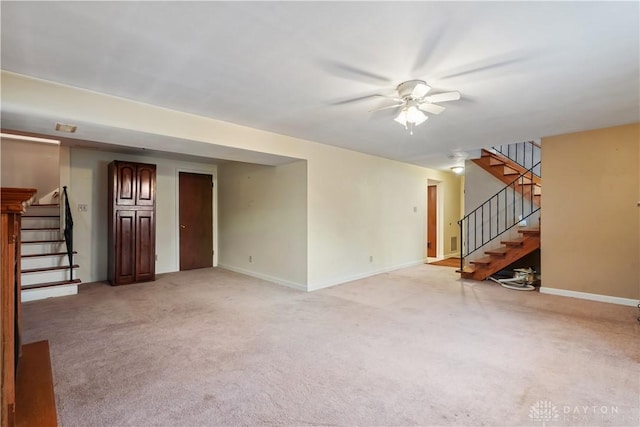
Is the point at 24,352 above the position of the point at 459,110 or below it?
below

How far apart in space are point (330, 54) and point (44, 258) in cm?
532

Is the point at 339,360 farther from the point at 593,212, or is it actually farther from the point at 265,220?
the point at 593,212

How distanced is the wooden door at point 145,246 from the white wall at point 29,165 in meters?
1.96

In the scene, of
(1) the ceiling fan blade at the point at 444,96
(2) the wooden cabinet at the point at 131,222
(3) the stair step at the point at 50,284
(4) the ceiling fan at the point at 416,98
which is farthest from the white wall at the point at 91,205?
(1) the ceiling fan blade at the point at 444,96

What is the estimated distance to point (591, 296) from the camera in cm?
427

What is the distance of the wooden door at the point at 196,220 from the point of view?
6.58m

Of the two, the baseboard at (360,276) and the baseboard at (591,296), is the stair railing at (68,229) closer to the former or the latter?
the baseboard at (360,276)

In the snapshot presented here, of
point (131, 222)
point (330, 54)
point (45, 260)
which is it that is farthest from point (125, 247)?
point (330, 54)

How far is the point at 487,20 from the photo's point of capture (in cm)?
185

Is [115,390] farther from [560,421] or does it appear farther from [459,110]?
[459,110]

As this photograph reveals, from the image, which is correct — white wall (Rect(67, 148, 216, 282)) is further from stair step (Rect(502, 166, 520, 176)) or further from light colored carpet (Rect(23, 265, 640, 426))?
stair step (Rect(502, 166, 520, 176))

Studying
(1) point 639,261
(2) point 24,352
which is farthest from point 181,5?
(1) point 639,261

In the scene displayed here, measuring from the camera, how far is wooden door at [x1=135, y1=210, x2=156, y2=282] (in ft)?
17.7

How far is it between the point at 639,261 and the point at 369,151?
4.04 meters
